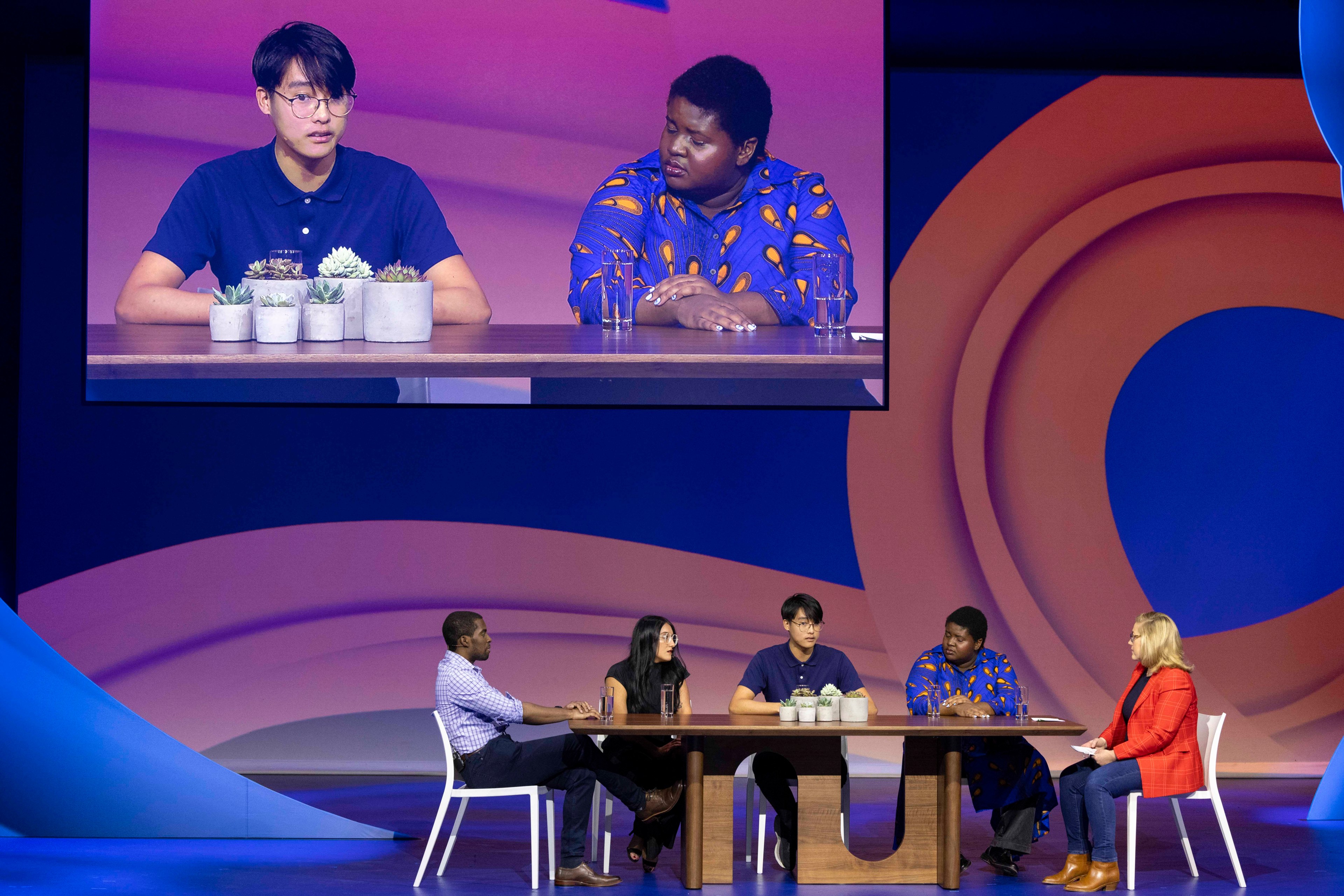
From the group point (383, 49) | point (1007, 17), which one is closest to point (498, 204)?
point (383, 49)

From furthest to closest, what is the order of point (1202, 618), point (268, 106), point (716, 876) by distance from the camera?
point (1202, 618), point (268, 106), point (716, 876)

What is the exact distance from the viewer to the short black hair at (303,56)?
20.8 ft

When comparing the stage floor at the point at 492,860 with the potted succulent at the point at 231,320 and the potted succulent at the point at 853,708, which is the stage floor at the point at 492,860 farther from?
the potted succulent at the point at 231,320

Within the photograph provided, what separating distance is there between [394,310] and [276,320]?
51cm

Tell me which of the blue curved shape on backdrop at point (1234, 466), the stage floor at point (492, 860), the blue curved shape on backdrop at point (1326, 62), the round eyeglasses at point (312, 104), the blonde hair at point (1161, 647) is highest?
the round eyeglasses at point (312, 104)

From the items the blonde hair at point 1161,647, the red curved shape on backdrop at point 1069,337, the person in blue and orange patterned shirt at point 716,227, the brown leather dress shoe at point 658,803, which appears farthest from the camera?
the red curved shape on backdrop at point 1069,337

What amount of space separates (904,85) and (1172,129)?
127 centimetres

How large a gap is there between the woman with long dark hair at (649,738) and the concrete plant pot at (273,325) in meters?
2.26

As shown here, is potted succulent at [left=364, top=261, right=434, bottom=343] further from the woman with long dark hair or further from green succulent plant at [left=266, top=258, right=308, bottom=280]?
the woman with long dark hair

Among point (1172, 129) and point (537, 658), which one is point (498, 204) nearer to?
point (537, 658)

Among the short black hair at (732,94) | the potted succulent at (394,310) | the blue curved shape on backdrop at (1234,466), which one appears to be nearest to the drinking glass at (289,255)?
the potted succulent at (394,310)

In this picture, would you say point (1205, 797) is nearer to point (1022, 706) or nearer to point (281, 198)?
point (1022, 706)

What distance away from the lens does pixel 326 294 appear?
6.26 metres

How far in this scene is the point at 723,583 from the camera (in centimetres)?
673
